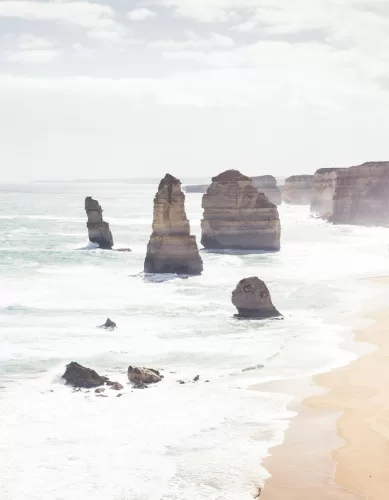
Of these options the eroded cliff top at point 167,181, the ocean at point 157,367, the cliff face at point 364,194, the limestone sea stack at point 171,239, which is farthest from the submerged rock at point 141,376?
the cliff face at point 364,194

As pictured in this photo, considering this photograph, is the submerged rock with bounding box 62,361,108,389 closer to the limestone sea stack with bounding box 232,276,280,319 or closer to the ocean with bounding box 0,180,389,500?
the ocean with bounding box 0,180,389,500

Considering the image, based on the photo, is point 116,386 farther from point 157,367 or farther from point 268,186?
point 268,186

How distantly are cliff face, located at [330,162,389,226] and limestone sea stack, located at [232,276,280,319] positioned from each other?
75.3 meters

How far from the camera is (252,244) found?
2474 inches

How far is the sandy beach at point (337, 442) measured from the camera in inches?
573

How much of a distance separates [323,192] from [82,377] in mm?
117365

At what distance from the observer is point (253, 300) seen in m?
32.3

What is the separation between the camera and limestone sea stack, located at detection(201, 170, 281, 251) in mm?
61406

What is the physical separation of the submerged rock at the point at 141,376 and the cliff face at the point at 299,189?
15221cm

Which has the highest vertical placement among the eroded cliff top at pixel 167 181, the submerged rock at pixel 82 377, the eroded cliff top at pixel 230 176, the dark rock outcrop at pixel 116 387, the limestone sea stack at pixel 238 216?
the eroded cliff top at pixel 230 176

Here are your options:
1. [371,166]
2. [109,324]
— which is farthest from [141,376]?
[371,166]

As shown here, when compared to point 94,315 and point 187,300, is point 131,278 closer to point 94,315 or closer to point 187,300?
point 187,300

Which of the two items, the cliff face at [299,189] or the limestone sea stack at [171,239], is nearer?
the limestone sea stack at [171,239]

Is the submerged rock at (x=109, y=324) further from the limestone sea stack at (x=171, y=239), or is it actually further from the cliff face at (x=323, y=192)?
the cliff face at (x=323, y=192)
